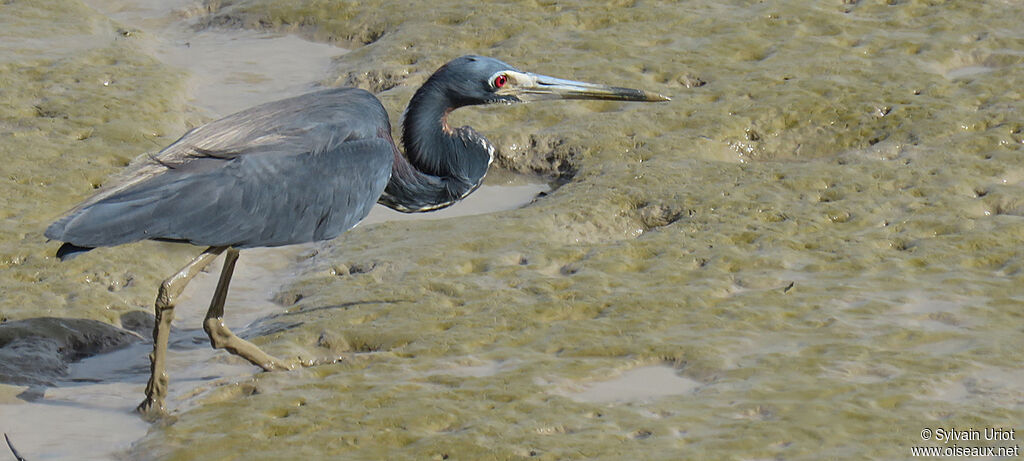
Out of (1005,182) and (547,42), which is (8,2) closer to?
(547,42)

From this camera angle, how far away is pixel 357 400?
516cm

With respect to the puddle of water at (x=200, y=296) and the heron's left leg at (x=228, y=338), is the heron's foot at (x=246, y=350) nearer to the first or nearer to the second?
the heron's left leg at (x=228, y=338)

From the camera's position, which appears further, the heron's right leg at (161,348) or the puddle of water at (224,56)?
the puddle of water at (224,56)

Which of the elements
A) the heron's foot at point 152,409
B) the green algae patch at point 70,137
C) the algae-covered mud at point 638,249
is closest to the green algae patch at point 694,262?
the algae-covered mud at point 638,249

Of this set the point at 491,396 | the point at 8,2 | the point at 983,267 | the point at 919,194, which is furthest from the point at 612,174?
the point at 8,2

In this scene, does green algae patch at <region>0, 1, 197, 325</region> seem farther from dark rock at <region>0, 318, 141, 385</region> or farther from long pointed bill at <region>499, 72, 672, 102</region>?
long pointed bill at <region>499, 72, 672, 102</region>

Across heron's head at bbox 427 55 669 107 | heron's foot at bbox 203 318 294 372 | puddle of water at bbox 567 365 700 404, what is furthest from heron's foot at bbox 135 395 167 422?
heron's head at bbox 427 55 669 107

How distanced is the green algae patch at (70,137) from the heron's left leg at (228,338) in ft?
2.39

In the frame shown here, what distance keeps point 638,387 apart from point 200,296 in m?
2.37

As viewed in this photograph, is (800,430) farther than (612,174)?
No

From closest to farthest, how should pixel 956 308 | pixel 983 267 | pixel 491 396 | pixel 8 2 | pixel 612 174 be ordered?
pixel 491 396 → pixel 956 308 → pixel 983 267 → pixel 612 174 → pixel 8 2

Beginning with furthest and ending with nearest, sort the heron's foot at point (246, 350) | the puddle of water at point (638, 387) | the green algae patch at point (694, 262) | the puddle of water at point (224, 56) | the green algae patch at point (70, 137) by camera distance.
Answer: the puddle of water at point (224, 56)
the green algae patch at point (70, 137)
the heron's foot at point (246, 350)
the puddle of water at point (638, 387)
the green algae patch at point (694, 262)

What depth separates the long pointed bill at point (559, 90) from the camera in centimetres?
637

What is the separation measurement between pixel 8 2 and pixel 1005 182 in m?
7.39
